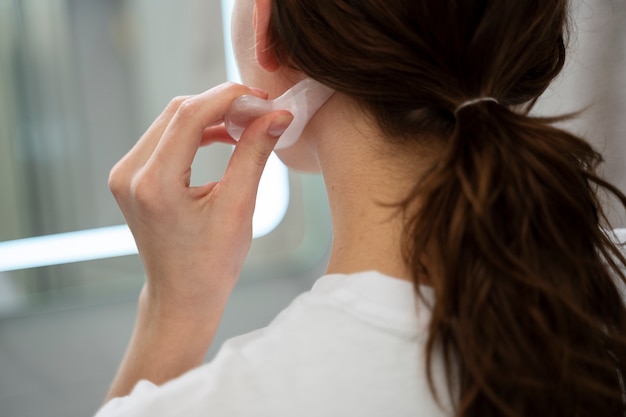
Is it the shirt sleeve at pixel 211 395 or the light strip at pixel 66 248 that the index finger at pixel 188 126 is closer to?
the shirt sleeve at pixel 211 395

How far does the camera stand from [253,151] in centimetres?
67

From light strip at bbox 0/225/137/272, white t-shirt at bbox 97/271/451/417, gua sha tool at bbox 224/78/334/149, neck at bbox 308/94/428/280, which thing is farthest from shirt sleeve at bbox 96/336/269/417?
light strip at bbox 0/225/137/272

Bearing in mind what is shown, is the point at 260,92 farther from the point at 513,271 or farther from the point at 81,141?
the point at 81,141

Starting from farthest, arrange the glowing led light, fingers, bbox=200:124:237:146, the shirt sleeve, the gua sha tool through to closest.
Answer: the glowing led light → fingers, bbox=200:124:237:146 → the gua sha tool → the shirt sleeve

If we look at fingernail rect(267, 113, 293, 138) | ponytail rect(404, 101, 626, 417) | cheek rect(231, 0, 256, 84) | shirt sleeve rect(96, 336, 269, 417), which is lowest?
shirt sleeve rect(96, 336, 269, 417)

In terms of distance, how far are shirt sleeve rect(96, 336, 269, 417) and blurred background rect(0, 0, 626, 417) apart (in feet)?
2.35

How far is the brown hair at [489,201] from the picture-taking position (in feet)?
1.64

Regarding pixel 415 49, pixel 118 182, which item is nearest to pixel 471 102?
pixel 415 49

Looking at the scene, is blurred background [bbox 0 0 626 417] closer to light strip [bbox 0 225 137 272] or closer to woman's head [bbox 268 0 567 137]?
light strip [bbox 0 225 137 272]

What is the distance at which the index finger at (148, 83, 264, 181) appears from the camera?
667 millimetres

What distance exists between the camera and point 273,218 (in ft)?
4.38

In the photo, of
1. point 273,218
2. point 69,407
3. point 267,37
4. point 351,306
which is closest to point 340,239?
point 351,306

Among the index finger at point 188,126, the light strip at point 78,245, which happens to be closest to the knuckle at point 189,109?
the index finger at point 188,126

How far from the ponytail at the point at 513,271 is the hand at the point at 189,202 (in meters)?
0.20
